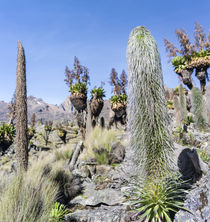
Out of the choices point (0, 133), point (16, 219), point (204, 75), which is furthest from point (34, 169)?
point (204, 75)

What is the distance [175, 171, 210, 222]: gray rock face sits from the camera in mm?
2851

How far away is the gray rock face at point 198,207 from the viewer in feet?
9.35

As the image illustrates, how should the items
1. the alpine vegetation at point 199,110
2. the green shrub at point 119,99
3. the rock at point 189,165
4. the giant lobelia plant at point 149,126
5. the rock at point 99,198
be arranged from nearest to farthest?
the giant lobelia plant at point 149,126
the rock at point 189,165
the rock at point 99,198
the alpine vegetation at point 199,110
the green shrub at point 119,99

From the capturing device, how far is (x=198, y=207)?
3.01 m

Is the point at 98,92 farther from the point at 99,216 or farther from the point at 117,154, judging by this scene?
the point at 99,216

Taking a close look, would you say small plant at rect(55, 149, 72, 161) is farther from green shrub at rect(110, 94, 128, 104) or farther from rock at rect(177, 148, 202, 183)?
green shrub at rect(110, 94, 128, 104)

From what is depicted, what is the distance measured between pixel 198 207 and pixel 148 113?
1.73m

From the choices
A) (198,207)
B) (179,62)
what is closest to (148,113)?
(198,207)

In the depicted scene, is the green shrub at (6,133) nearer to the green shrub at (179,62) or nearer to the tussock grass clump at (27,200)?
the tussock grass clump at (27,200)

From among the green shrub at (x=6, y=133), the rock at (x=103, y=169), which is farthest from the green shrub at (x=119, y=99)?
the green shrub at (x=6, y=133)

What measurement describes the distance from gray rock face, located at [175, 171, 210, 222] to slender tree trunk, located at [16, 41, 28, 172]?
417 centimetres

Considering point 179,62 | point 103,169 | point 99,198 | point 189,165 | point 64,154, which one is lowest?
point 99,198

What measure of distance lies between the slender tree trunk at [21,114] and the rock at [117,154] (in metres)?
3.47

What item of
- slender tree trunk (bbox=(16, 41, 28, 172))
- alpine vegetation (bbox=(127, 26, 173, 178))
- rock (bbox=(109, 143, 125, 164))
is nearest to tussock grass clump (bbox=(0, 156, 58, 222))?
slender tree trunk (bbox=(16, 41, 28, 172))
